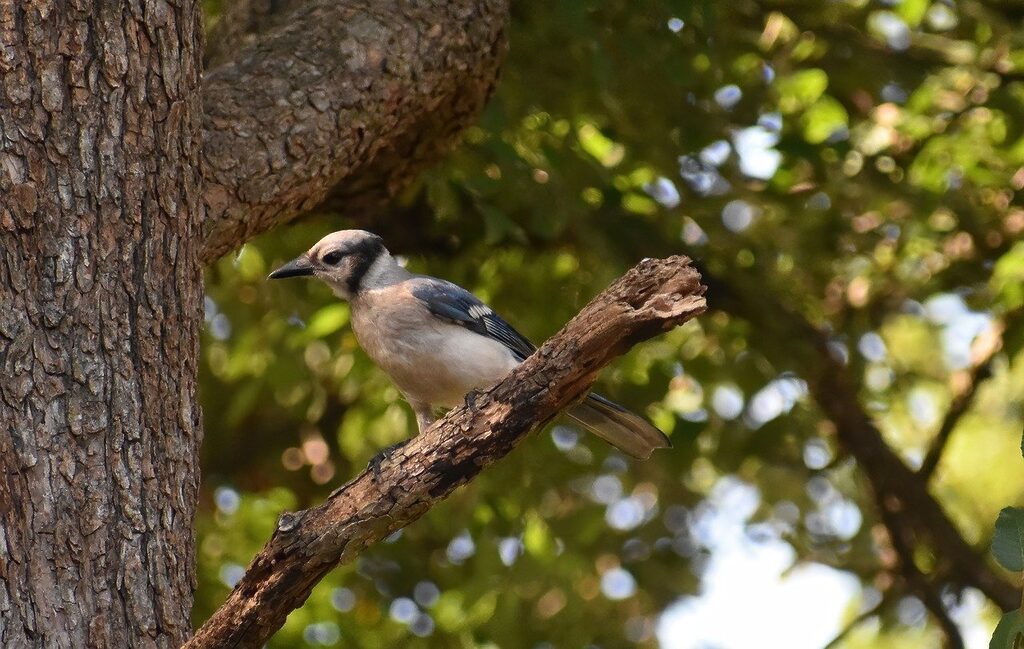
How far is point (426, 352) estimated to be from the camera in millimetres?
4777

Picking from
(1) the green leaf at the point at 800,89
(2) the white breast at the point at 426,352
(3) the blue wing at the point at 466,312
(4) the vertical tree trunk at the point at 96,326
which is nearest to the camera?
(4) the vertical tree trunk at the point at 96,326

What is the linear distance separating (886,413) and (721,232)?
1470 millimetres

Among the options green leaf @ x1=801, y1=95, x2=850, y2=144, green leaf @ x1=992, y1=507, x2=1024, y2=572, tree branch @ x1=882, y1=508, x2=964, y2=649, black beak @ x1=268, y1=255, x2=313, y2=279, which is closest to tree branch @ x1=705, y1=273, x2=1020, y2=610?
tree branch @ x1=882, y1=508, x2=964, y2=649

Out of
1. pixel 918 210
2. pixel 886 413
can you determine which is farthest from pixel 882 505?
pixel 918 210

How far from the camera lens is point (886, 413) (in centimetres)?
641

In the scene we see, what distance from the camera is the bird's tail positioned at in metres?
4.34

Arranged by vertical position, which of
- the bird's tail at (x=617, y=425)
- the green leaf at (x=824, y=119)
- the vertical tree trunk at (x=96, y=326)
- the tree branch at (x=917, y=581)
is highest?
the vertical tree trunk at (x=96, y=326)

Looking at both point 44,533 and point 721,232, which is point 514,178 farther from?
point 44,533

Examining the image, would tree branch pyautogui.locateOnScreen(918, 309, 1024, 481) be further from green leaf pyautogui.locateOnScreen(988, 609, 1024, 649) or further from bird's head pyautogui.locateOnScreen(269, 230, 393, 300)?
green leaf pyautogui.locateOnScreen(988, 609, 1024, 649)

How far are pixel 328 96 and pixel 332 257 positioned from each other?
1.08 m

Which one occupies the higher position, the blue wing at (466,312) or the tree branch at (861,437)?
the blue wing at (466,312)

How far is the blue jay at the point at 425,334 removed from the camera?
449cm

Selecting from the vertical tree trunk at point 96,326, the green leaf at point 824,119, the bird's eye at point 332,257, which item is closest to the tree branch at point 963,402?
the green leaf at point 824,119

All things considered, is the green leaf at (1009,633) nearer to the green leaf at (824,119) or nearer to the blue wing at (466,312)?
the blue wing at (466,312)
